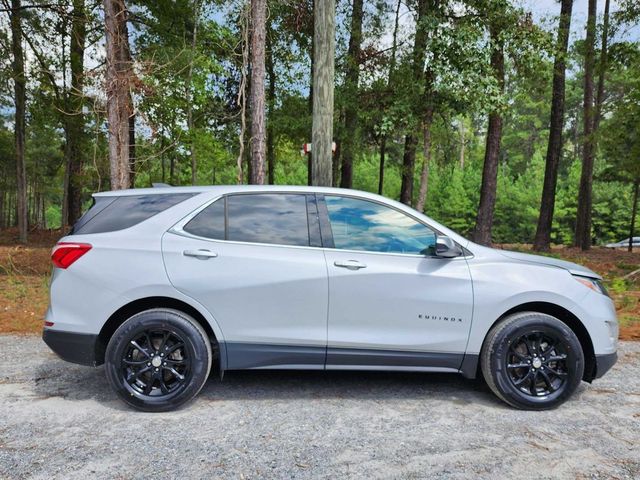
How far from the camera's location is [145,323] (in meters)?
3.62

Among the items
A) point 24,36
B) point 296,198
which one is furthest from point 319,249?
point 24,36

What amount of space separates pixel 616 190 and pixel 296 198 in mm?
45877

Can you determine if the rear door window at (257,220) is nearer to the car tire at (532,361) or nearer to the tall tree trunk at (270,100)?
the car tire at (532,361)

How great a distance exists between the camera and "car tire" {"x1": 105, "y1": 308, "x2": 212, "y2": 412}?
3600 mm

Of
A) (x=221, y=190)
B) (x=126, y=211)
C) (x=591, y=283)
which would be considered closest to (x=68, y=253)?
(x=126, y=211)

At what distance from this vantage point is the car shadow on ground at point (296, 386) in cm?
396

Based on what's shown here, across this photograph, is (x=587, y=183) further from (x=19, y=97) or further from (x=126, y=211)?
(x=19, y=97)

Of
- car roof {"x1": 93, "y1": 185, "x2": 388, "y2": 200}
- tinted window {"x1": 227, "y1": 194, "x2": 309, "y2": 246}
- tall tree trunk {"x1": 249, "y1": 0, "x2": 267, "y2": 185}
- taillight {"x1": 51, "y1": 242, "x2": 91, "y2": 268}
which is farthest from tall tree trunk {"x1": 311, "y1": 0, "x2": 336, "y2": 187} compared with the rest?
taillight {"x1": 51, "y1": 242, "x2": 91, "y2": 268}

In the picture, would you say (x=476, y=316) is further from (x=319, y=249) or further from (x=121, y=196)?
(x=121, y=196)

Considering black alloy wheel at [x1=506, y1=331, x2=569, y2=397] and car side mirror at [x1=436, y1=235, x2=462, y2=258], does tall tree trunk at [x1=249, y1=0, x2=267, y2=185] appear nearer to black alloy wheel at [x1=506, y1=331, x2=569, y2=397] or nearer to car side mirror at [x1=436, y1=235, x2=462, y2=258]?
car side mirror at [x1=436, y1=235, x2=462, y2=258]

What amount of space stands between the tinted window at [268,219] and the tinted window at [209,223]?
7 cm

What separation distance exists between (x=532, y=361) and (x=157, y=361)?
3011mm

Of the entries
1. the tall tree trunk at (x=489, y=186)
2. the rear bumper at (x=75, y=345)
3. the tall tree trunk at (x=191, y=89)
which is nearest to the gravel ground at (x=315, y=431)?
the rear bumper at (x=75, y=345)

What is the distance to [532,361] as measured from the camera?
149 inches
